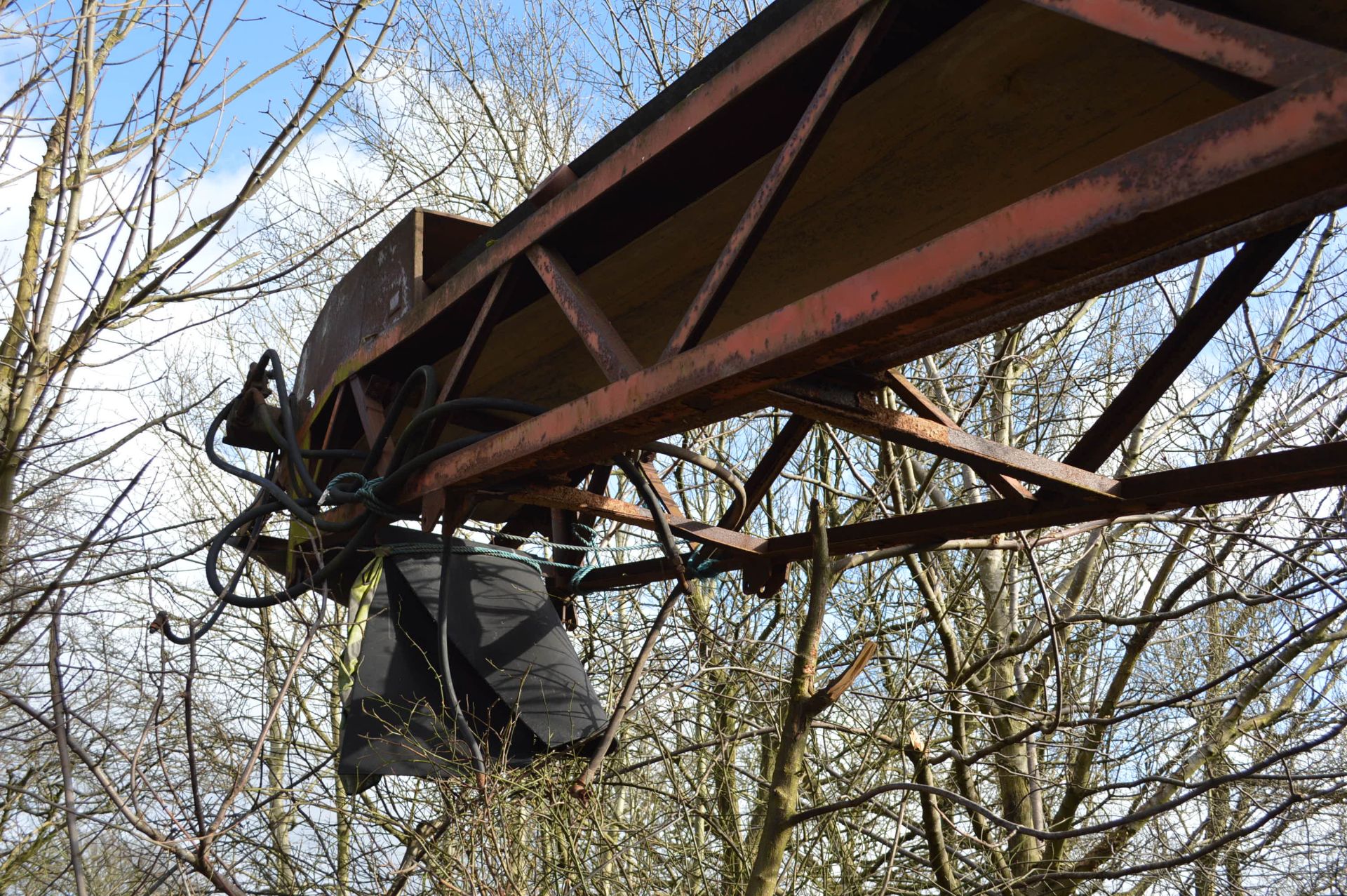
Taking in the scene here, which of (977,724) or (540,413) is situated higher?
(977,724)

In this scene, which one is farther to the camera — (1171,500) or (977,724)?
(977,724)

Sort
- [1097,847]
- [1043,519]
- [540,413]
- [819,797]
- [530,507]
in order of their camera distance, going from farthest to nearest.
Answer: [1097,847] → [819,797] → [530,507] → [1043,519] → [540,413]

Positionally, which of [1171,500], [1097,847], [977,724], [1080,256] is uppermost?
[977,724]

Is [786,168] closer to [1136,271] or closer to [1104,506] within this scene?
[1136,271]

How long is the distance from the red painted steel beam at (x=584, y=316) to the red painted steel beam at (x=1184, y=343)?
144 cm

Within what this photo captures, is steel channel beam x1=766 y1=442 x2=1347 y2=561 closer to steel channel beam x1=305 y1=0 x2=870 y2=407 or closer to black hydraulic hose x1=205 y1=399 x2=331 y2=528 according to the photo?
steel channel beam x1=305 y1=0 x2=870 y2=407

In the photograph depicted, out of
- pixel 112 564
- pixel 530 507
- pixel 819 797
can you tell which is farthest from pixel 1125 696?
pixel 112 564

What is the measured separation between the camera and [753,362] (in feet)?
7.86

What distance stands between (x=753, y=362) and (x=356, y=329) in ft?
8.48

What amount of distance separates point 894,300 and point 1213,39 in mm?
666

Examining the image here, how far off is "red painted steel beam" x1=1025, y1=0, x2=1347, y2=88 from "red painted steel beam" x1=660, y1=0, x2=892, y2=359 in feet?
1.59

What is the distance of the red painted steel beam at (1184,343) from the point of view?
2.94 metres

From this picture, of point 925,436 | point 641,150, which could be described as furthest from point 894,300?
point 925,436

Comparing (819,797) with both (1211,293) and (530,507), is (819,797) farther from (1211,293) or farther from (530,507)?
(1211,293)
